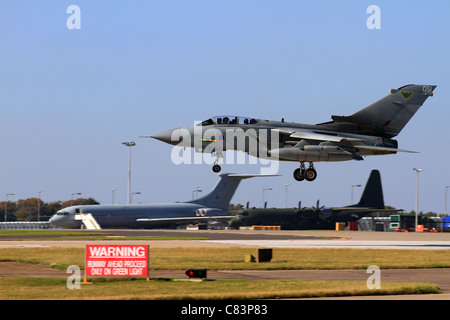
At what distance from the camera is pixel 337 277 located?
29.6 m

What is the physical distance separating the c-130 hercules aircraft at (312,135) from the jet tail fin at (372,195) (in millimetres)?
65989

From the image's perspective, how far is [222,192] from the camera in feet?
352

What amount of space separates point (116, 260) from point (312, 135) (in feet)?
71.6

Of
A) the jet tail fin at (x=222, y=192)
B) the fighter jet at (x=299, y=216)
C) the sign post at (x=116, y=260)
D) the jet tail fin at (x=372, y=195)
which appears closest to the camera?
the sign post at (x=116, y=260)

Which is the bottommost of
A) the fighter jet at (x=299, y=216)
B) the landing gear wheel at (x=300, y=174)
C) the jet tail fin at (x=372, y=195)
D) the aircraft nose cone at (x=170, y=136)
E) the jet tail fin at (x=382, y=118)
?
the fighter jet at (x=299, y=216)

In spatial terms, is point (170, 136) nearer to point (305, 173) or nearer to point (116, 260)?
point (305, 173)

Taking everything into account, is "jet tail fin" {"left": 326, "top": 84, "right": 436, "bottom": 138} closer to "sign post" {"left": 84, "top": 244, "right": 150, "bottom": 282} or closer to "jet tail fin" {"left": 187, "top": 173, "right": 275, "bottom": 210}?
"sign post" {"left": 84, "top": 244, "right": 150, "bottom": 282}

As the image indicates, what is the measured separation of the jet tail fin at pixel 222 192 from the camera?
350ft

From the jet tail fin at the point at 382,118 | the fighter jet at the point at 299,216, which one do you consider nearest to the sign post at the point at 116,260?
the jet tail fin at the point at 382,118

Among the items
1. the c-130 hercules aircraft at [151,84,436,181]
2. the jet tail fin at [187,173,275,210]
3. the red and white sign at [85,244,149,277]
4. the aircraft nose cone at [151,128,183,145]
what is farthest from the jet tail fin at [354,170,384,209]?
the red and white sign at [85,244,149,277]

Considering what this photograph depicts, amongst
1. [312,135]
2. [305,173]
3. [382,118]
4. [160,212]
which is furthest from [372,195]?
[312,135]

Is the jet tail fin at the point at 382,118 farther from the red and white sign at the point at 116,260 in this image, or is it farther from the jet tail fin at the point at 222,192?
the jet tail fin at the point at 222,192

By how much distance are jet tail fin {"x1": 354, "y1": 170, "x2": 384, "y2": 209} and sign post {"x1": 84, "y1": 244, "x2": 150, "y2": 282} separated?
89.6 m
